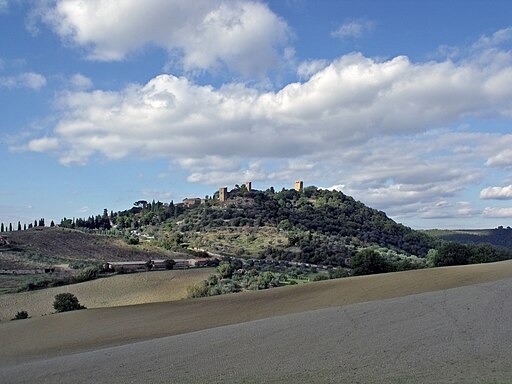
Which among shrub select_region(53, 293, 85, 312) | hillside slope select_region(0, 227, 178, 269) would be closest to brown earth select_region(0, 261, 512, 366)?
shrub select_region(53, 293, 85, 312)

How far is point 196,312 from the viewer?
4103cm

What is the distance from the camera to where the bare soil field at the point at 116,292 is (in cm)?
5634

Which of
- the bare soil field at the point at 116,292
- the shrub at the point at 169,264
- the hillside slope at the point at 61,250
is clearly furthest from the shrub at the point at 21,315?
the shrub at the point at 169,264

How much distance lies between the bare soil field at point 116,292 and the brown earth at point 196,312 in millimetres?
12775

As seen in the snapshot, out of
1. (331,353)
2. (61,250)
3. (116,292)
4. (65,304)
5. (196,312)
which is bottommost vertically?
(116,292)

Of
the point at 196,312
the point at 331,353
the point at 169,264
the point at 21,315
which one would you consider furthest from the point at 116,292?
the point at 331,353

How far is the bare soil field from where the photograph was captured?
56344mm

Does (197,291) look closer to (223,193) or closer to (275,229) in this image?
(275,229)

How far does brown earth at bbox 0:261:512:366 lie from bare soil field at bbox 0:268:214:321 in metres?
12.8

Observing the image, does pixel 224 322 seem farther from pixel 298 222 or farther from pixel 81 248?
pixel 298 222

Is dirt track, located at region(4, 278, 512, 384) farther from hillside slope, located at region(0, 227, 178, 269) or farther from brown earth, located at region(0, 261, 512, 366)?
hillside slope, located at region(0, 227, 178, 269)

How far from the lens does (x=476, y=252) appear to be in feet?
239

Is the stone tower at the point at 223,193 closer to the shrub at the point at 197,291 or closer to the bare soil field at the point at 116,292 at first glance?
the bare soil field at the point at 116,292

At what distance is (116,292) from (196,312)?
2912 centimetres
